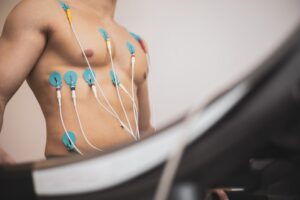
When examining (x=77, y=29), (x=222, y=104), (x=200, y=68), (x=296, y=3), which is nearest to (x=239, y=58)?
(x=200, y=68)

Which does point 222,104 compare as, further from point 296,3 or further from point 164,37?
point 296,3

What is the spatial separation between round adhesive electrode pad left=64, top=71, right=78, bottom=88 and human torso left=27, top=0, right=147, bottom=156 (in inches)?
0.5

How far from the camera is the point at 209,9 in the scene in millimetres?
1391

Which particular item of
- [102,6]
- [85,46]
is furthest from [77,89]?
[102,6]

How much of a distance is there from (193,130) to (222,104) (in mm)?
25

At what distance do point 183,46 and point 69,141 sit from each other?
935 millimetres

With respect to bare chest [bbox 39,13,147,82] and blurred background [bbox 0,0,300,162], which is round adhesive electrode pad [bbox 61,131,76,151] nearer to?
bare chest [bbox 39,13,147,82]

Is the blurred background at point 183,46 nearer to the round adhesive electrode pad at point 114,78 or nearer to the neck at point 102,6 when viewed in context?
the neck at point 102,6

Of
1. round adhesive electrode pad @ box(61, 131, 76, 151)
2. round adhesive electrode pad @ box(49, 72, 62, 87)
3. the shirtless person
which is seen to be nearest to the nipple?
the shirtless person

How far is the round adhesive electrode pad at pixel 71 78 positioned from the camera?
0.69 meters

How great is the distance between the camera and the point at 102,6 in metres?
0.97

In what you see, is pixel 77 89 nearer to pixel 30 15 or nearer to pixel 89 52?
pixel 89 52

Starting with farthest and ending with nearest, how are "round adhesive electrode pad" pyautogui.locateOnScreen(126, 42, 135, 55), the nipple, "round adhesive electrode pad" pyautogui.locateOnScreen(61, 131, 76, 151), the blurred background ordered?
the blurred background → "round adhesive electrode pad" pyautogui.locateOnScreen(126, 42, 135, 55) → the nipple → "round adhesive electrode pad" pyautogui.locateOnScreen(61, 131, 76, 151)

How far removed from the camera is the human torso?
673 millimetres
